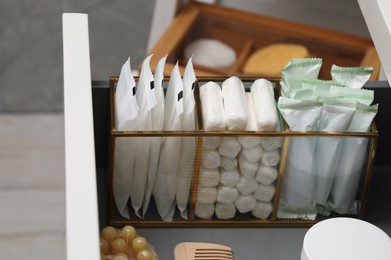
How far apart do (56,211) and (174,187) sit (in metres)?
1.32

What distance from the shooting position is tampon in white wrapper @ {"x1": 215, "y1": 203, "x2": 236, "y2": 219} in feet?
4.80

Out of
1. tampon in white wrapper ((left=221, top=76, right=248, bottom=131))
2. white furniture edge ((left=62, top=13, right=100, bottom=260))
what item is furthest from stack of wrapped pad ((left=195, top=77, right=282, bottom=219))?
white furniture edge ((left=62, top=13, right=100, bottom=260))

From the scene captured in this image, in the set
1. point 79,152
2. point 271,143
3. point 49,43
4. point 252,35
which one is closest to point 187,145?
point 271,143

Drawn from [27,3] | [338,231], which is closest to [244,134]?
[338,231]

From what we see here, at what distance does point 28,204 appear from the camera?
269cm

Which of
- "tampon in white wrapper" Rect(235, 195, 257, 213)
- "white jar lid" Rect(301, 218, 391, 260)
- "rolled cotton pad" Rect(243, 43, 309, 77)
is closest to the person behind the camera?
"white jar lid" Rect(301, 218, 391, 260)

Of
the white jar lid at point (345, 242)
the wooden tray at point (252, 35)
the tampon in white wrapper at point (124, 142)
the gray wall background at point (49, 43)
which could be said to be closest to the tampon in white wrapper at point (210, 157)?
the tampon in white wrapper at point (124, 142)

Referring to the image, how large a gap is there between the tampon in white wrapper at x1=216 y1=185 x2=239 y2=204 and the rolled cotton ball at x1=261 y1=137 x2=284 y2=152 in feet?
0.32

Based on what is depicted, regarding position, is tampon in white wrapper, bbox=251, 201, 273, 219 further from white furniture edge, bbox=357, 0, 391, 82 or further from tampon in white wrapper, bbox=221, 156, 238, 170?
white furniture edge, bbox=357, 0, 391, 82

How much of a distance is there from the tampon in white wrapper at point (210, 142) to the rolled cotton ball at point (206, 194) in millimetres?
84

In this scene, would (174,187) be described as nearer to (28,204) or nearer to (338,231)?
(338,231)

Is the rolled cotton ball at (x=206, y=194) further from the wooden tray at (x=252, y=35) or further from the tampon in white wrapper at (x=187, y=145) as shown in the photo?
the wooden tray at (x=252, y=35)

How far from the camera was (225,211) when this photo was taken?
57.8 inches

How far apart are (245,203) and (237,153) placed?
105 mm
